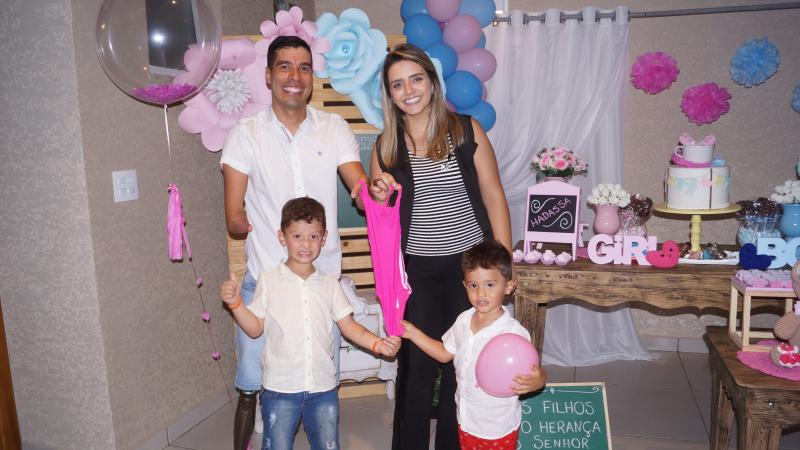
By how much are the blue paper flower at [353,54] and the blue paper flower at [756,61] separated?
6.92 feet

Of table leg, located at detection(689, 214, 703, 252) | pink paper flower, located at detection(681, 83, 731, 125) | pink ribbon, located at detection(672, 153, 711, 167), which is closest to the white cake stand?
table leg, located at detection(689, 214, 703, 252)

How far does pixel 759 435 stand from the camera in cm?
221

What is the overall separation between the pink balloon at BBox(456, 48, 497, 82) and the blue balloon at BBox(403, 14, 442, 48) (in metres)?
0.20

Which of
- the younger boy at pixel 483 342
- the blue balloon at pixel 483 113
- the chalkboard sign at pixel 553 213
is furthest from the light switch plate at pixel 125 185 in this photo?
the chalkboard sign at pixel 553 213

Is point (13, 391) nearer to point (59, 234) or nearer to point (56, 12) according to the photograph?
point (59, 234)

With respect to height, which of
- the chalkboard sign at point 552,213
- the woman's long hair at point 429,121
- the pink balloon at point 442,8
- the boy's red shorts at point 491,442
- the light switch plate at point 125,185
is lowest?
the boy's red shorts at point 491,442

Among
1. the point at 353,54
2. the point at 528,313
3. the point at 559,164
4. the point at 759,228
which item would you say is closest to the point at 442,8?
the point at 353,54

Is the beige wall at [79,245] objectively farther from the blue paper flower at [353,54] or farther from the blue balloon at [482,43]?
the blue balloon at [482,43]

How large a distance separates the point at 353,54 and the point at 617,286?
1.75m

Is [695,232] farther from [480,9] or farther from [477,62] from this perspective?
[480,9]

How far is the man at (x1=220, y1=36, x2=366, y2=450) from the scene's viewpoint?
7.57ft

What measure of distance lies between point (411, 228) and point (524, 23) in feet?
6.71

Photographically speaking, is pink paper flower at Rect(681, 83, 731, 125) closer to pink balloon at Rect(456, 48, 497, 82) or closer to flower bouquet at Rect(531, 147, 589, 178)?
flower bouquet at Rect(531, 147, 589, 178)

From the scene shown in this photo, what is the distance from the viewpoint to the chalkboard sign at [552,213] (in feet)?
9.87
